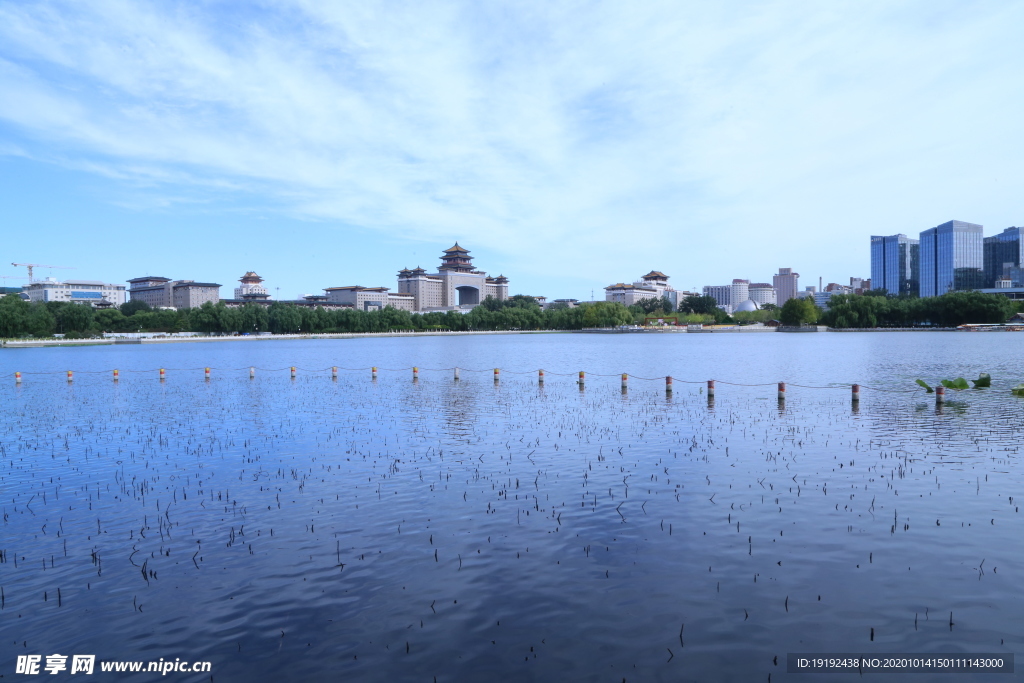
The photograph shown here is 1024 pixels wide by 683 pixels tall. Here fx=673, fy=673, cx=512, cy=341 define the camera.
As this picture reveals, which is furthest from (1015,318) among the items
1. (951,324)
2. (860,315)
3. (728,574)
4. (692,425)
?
(728,574)

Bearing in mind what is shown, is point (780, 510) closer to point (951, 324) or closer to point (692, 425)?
point (692, 425)

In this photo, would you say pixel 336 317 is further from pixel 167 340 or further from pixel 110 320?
pixel 110 320

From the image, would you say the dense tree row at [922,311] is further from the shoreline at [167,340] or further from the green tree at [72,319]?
the green tree at [72,319]

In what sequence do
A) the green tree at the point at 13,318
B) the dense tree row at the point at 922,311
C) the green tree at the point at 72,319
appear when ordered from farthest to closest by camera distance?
the dense tree row at the point at 922,311
the green tree at the point at 72,319
the green tree at the point at 13,318

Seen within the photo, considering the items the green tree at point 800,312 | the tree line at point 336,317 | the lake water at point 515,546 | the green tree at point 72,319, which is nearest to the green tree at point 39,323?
the tree line at point 336,317

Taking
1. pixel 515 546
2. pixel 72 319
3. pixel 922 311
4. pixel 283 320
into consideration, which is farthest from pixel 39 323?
pixel 922 311

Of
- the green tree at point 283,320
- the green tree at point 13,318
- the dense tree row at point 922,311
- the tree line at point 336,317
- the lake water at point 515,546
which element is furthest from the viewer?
the green tree at point 283,320

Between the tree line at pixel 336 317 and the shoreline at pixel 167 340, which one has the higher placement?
the tree line at pixel 336 317


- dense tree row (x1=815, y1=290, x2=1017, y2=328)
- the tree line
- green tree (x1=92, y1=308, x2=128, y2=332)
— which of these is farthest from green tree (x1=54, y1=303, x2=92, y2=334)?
dense tree row (x1=815, y1=290, x2=1017, y2=328)

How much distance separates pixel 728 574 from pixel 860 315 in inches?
7143

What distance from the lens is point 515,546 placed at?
451 inches

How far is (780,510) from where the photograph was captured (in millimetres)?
13188

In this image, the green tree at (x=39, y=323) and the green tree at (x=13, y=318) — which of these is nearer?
the green tree at (x=13, y=318)

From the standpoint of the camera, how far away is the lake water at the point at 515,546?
8211 mm
